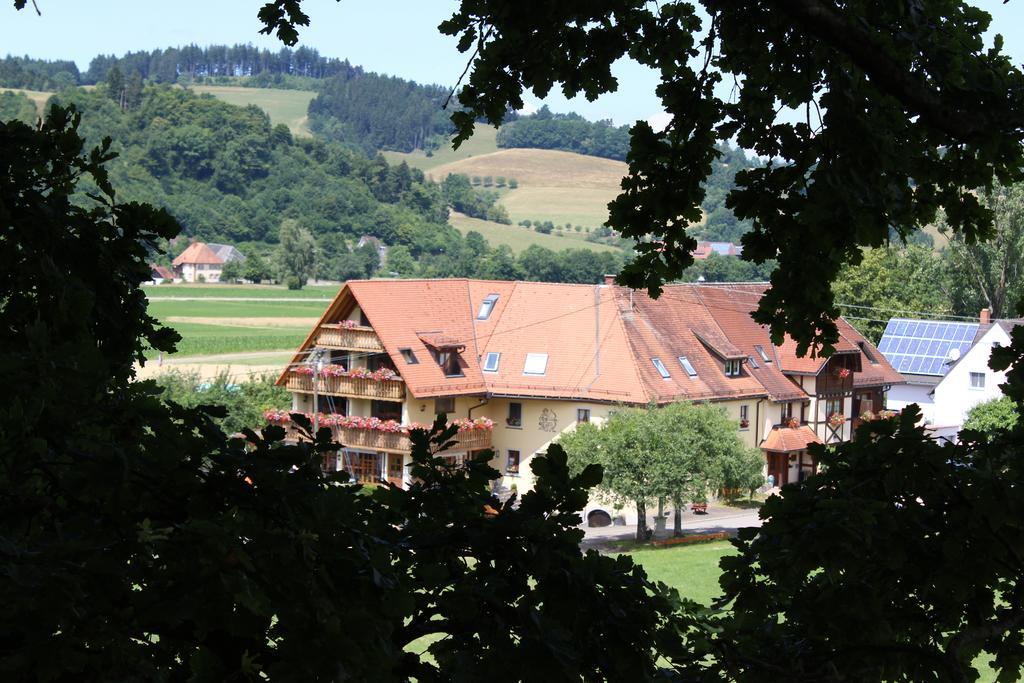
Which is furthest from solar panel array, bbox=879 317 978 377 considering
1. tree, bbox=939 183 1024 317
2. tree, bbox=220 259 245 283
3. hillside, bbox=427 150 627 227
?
hillside, bbox=427 150 627 227

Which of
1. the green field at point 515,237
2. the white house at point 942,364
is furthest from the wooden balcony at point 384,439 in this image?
the green field at point 515,237

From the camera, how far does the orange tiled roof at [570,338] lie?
4294cm

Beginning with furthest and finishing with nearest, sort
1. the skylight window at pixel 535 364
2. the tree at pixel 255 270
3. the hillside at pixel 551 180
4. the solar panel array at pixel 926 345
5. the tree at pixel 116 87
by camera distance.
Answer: the tree at pixel 116 87, the hillside at pixel 551 180, the tree at pixel 255 270, the solar panel array at pixel 926 345, the skylight window at pixel 535 364

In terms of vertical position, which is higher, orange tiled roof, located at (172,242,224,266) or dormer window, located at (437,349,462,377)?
orange tiled roof, located at (172,242,224,266)

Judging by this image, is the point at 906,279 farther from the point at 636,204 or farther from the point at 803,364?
the point at 636,204

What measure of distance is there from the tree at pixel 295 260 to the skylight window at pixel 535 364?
62824mm

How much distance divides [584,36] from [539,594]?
2.51 m

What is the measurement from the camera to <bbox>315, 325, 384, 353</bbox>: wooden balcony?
43.4 m

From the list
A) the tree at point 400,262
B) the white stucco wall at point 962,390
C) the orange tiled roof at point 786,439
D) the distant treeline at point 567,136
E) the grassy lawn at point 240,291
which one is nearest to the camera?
the orange tiled roof at point 786,439

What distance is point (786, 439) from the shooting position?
44.1 metres

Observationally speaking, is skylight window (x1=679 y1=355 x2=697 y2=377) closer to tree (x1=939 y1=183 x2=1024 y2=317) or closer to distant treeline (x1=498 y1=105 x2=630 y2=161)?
tree (x1=939 y1=183 x2=1024 y2=317)

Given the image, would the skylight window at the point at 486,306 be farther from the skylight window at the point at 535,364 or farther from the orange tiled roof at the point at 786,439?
the orange tiled roof at the point at 786,439

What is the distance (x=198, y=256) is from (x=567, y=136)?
217ft

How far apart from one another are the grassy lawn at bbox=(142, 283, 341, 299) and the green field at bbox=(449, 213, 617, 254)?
1839cm
